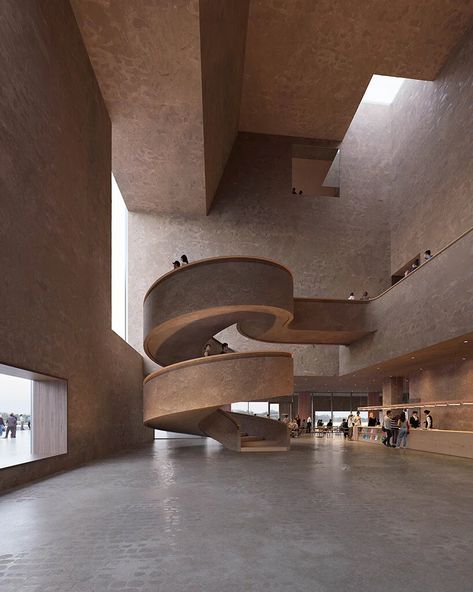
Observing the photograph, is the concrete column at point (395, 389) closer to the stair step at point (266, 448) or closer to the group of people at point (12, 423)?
the stair step at point (266, 448)

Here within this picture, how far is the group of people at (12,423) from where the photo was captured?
8.18 m

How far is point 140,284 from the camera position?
63.1ft

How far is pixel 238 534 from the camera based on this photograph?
394 centimetres

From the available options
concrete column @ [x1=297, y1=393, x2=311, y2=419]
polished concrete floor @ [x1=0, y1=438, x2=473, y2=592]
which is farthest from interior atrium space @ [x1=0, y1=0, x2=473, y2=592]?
concrete column @ [x1=297, y1=393, x2=311, y2=419]

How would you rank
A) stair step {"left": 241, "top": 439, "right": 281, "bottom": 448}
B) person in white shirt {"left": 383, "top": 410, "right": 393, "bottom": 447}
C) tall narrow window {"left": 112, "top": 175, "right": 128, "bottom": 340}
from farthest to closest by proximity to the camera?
1. tall narrow window {"left": 112, "top": 175, "right": 128, "bottom": 340}
2. person in white shirt {"left": 383, "top": 410, "right": 393, "bottom": 447}
3. stair step {"left": 241, "top": 439, "right": 281, "bottom": 448}

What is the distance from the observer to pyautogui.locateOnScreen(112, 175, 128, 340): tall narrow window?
17000 millimetres

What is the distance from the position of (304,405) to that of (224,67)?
22.2 meters

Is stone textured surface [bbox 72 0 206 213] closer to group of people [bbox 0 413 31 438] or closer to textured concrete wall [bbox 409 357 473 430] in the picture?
group of people [bbox 0 413 31 438]

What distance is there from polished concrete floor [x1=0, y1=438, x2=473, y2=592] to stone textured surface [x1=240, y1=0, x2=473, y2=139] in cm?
1432

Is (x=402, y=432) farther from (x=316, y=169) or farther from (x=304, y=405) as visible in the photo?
(x=304, y=405)

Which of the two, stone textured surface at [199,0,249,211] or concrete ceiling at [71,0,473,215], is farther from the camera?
stone textured surface at [199,0,249,211]

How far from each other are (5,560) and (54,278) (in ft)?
17.4

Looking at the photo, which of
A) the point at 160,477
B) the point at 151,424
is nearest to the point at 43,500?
the point at 160,477

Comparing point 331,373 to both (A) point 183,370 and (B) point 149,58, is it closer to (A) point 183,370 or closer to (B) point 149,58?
(A) point 183,370
